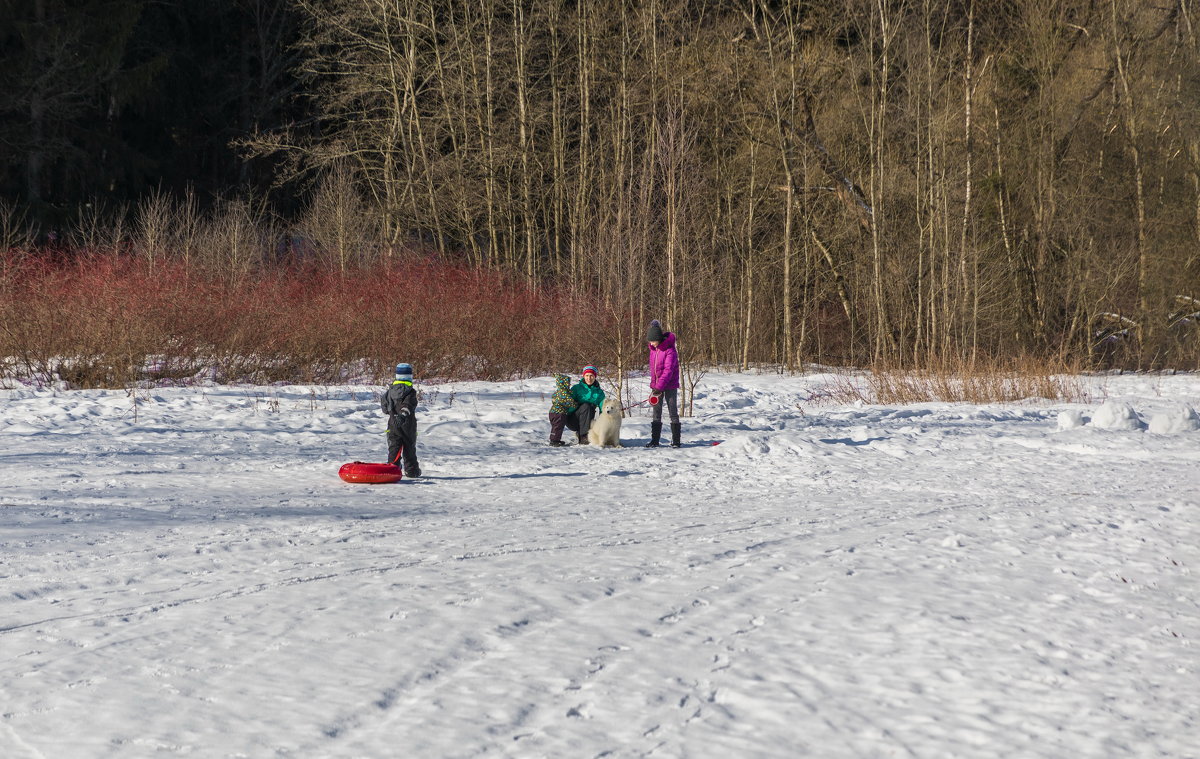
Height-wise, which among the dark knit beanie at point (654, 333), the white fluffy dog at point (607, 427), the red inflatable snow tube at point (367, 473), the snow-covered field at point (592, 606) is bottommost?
the snow-covered field at point (592, 606)

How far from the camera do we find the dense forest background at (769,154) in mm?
29297

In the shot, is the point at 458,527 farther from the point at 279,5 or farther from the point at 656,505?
the point at 279,5

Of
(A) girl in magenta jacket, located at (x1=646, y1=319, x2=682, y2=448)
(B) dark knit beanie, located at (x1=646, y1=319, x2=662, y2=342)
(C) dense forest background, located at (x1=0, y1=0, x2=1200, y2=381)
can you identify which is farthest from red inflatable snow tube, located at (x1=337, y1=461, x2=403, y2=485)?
(C) dense forest background, located at (x1=0, y1=0, x2=1200, y2=381)

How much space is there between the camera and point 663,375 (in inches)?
534

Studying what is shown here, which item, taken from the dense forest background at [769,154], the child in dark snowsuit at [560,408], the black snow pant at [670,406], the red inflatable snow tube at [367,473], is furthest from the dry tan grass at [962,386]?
the red inflatable snow tube at [367,473]

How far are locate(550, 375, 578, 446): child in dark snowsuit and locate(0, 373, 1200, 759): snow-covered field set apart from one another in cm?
116

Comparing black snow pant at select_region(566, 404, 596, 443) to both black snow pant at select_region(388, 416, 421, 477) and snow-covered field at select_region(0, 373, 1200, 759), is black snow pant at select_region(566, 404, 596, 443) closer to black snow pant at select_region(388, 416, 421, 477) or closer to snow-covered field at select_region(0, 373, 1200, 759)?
snow-covered field at select_region(0, 373, 1200, 759)

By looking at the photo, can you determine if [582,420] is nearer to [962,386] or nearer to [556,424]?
[556,424]

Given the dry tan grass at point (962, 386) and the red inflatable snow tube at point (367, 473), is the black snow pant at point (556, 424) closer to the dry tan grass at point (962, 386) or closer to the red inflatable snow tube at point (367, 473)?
the red inflatable snow tube at point (367, 473)

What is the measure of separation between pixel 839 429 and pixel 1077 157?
70.1 ft

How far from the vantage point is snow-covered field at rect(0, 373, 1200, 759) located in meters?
4.35

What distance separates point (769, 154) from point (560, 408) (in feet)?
66.5

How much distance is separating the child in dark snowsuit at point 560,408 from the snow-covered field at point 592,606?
1.16 m

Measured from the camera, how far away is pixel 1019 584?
6801 mm
